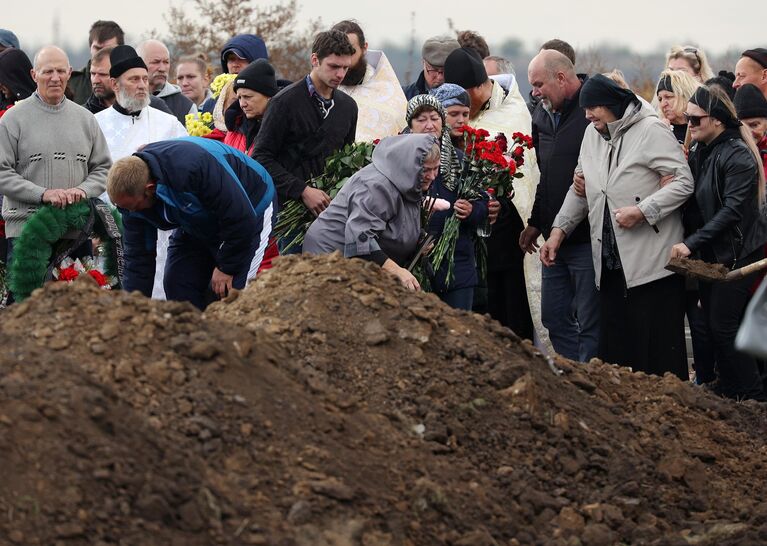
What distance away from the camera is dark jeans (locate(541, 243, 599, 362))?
363 inches

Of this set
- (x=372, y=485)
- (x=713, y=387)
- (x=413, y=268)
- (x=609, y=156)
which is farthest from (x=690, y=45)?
(x=372, y=485)

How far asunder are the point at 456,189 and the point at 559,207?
0.85 m

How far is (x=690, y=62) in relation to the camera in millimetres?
10383

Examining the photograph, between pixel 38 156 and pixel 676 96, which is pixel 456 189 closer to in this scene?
pixel 676 96

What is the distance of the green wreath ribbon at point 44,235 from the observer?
9125 millimetres

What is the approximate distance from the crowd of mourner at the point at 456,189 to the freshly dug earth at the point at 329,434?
1259 mm

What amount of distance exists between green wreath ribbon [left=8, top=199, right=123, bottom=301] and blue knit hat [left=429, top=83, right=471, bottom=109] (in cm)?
242

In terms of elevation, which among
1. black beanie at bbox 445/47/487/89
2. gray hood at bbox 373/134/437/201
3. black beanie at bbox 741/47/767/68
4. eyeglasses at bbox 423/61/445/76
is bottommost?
gray hood at bbox 373/134/437/201

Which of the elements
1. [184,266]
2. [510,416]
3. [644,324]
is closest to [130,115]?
[184,266]

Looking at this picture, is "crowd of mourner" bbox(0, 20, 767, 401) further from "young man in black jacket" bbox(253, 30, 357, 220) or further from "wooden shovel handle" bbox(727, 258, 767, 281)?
"wooden shovel handle" bbox(727, 258, 767, 281)

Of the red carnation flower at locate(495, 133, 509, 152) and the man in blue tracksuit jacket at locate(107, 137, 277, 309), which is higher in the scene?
the red carnation flower at locate(495, 133, 509, 152)

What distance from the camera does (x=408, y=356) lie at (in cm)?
620

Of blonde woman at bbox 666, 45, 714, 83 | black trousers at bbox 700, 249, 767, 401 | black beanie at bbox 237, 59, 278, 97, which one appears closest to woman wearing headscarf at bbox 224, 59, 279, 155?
black beanie at bbox 237, 59, 278, 97

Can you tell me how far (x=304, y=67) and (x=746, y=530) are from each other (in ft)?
53.7
